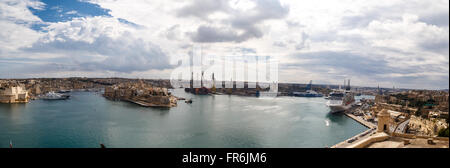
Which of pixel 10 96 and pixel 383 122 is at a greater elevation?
pixel 383 122

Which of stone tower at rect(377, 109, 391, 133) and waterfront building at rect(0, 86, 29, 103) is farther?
waterfront building at rect(0, 86, 29, 103)

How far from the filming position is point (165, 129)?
27.7ft

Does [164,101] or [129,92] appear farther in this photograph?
[129,92]

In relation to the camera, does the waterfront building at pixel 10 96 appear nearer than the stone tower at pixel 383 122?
No

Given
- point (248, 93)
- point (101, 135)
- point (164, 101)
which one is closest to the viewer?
point (101, 135)

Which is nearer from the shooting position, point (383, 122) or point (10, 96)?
point (383, 122)
